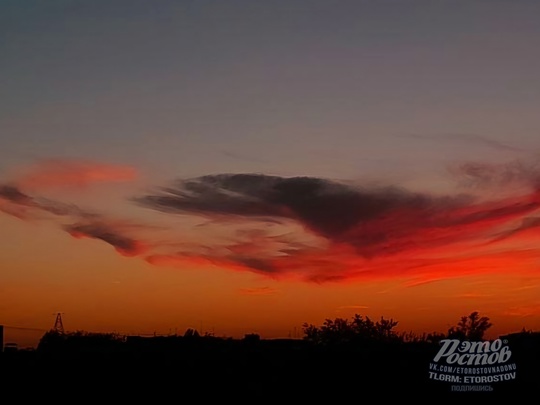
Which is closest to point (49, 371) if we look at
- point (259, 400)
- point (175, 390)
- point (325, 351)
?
point (175, 390)

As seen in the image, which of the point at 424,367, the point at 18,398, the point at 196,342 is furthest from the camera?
the point at 196,342

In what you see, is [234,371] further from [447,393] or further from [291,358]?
[447,393]

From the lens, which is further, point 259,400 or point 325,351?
point 325,351

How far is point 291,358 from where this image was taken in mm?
43906

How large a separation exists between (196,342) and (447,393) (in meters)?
16.7
